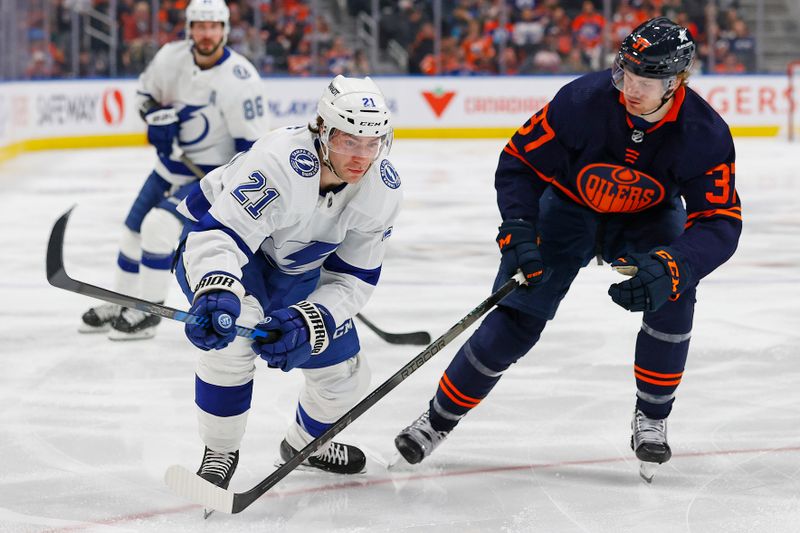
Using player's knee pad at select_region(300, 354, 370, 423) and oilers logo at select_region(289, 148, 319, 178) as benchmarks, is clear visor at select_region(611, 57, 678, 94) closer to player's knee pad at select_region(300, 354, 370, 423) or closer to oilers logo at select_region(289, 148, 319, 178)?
oilers logo at select_region(289, 148, 319, 178)

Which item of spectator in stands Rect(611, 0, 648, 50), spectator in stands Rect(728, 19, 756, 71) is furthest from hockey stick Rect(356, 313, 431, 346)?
spectator in stands Rect(728, 19, 756, 71)

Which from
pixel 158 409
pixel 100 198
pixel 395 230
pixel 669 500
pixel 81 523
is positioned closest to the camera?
pixel 81 523

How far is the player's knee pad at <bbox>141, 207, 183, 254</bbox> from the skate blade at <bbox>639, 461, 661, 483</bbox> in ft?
6.62

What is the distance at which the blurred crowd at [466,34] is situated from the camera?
12039 mm

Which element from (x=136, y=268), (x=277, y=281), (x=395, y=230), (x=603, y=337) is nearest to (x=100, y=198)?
(x=395, y=230)

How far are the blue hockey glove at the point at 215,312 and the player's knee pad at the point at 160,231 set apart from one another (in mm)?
1891

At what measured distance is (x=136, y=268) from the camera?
424 cm

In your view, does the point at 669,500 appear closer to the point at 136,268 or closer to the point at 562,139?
the point at 562,139

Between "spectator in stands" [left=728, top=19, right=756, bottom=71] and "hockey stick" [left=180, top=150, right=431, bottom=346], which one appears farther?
"spectator in stands" [left=728, top=19, right=756, bottom=71]

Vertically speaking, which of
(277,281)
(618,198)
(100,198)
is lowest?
(100,198)

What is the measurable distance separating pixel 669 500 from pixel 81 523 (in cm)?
123

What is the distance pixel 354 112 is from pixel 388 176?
204mm

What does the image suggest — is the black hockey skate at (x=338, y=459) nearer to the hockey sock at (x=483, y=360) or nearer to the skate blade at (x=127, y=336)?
the hockey sock at (x=483, y=360)

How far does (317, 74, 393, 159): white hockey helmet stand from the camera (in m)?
2.28
